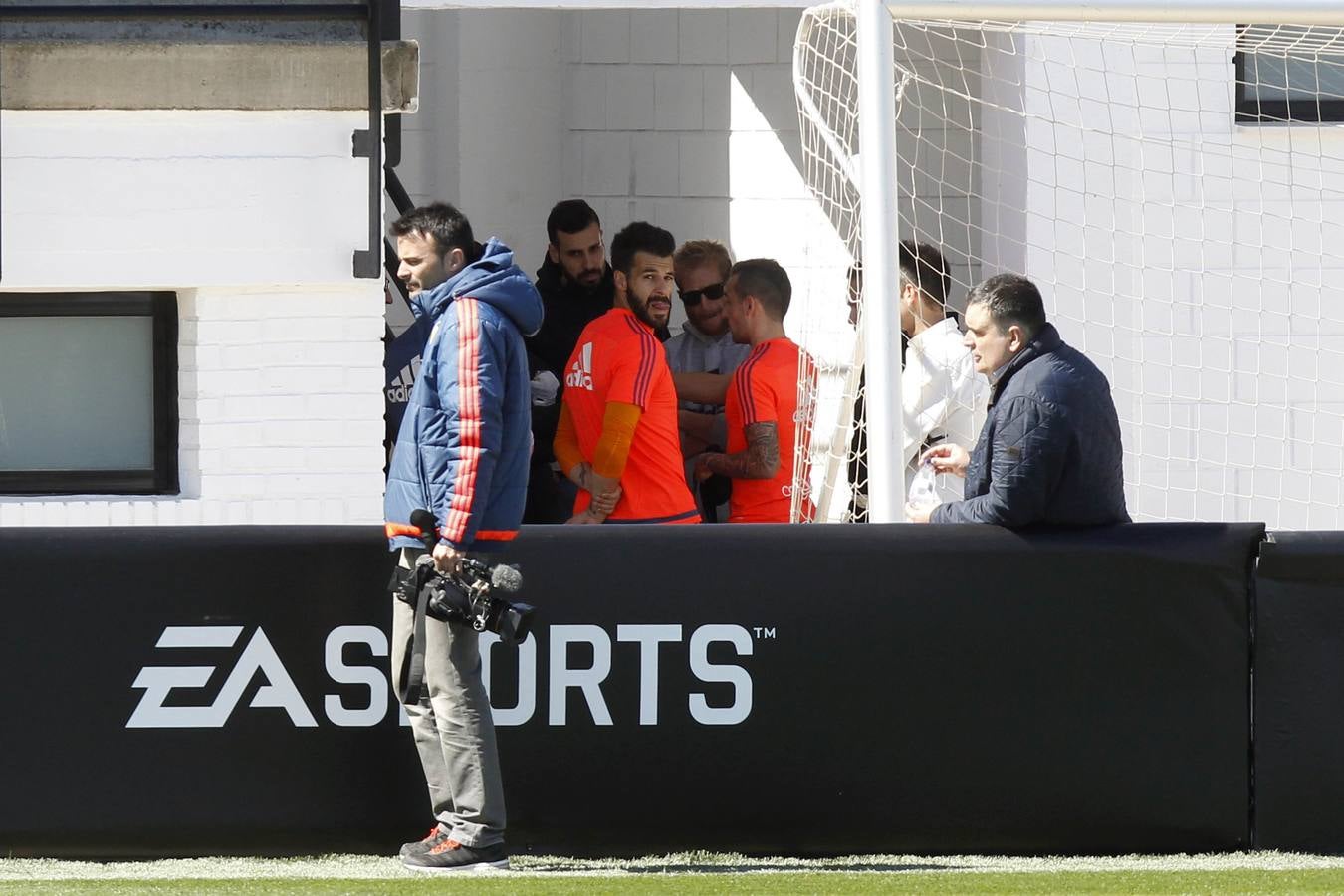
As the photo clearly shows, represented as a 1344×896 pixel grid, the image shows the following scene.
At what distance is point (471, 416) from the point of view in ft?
17.2

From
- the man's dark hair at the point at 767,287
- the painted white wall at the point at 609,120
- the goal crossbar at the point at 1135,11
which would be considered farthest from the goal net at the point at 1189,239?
the goal crossbar at the point at 1135,11

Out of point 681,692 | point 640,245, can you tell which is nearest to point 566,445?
point 640,245

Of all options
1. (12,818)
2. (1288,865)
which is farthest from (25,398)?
(1288,865)

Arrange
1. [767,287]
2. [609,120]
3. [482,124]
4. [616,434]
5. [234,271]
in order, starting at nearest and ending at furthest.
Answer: [616,434] < [767,287] < [234,271] < [482,124] < [609,120]

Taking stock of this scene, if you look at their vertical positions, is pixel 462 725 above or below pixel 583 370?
below

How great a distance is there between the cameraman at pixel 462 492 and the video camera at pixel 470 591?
0.14 feet

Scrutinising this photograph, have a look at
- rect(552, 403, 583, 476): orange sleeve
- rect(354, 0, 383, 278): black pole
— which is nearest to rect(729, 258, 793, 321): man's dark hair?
rect(552, 403, 583, 476): orange sleeve

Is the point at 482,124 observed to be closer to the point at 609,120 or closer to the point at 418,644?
the point at 609,120

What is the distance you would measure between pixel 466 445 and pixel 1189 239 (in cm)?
444

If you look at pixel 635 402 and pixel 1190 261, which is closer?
pixel 635 402

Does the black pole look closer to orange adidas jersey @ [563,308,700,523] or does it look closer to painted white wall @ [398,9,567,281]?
orange adidas jersey @ [563,308,700,523]

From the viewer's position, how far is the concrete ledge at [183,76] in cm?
736

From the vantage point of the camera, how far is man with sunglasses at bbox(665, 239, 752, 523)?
25.9ft

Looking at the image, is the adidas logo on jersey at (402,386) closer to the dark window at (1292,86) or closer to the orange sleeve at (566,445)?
the orange sleeve at (566,445)
